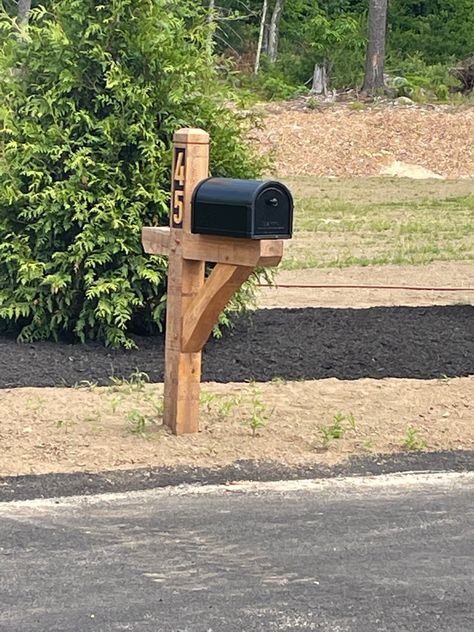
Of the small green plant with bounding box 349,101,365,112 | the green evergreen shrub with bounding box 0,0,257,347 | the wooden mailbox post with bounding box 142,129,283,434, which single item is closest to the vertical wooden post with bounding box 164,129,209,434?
the wooden mailbox post with bounding box 142,129,283,434

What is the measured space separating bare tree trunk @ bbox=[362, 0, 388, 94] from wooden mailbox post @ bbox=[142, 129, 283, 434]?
2509 cm

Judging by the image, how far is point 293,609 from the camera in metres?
3.88

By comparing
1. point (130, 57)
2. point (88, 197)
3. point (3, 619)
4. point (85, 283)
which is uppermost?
point (130, 57)

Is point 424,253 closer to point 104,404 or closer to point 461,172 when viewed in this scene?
point 104,404

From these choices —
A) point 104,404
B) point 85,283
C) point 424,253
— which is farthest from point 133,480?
point 424,253

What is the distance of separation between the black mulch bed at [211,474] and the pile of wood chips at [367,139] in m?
18.3

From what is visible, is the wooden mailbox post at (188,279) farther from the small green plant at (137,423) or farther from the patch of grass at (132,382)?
the patch of grass at (132,382)

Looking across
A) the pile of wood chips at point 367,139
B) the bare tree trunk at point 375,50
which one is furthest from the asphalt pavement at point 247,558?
the bare tree trunk at point 375,50

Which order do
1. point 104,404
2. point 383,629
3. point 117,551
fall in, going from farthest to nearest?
1. point 104,404
2. point 117,551
3. point 383,629

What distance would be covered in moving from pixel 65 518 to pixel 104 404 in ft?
5.86

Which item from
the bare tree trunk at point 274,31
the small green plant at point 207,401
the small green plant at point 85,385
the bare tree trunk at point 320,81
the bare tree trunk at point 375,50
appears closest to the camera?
the small green plant at point 207,401

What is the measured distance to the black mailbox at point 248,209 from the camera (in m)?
5.18

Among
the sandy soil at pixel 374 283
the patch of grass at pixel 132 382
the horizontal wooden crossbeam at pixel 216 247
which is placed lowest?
the patch of grass at pixel 132 382

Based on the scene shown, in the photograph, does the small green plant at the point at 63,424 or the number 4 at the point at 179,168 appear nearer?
the number 4 at the point at 179,168
